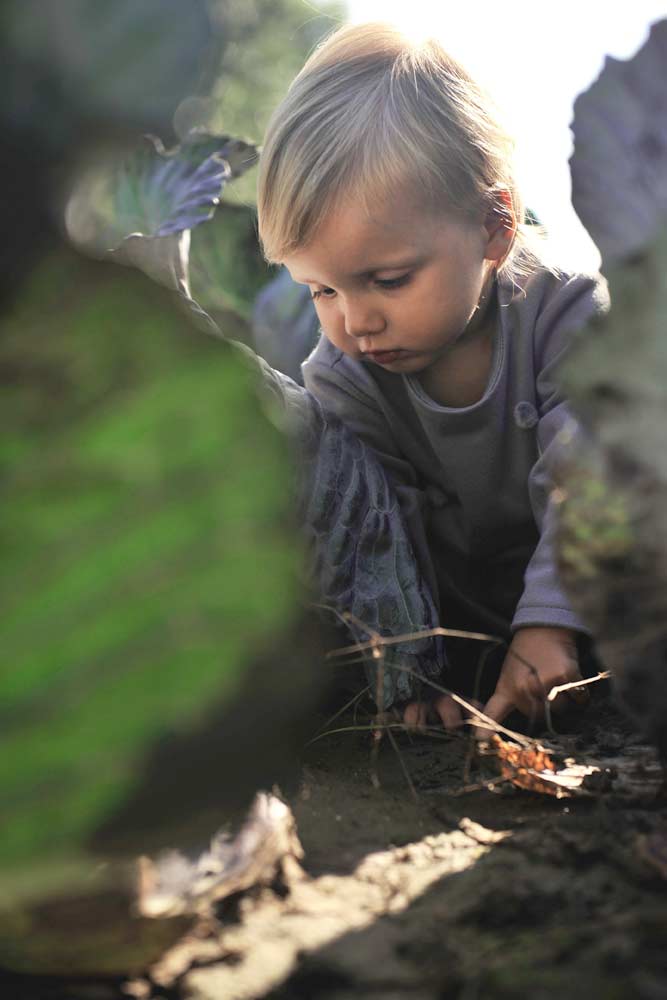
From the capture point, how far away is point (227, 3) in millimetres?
638

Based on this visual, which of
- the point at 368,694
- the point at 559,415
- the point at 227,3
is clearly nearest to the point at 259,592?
the point at 227,3

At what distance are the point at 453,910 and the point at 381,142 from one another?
4.59ft

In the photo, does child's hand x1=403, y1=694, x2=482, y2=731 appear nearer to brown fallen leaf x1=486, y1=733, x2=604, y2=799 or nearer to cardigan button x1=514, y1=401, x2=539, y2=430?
brown fallen leaf x1=486, y1=733, x2=604, y2=799

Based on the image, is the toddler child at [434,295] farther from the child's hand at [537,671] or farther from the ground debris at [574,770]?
the ground debris at [574,770]

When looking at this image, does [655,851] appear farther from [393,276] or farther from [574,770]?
[393,276]

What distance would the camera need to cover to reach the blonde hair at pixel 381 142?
175 cm

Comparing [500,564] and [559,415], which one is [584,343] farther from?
[500,564]

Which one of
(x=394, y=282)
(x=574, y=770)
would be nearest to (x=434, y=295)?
(x=394, y=282)

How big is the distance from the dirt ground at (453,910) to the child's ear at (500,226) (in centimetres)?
111

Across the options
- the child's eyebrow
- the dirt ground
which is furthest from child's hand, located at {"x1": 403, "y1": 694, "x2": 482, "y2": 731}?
the child's eyebrow

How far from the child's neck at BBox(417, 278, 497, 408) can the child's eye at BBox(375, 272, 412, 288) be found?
22 cm

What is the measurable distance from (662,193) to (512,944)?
0.57 metres

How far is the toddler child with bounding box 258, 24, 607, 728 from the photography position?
1.70 m

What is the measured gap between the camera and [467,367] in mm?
1885
